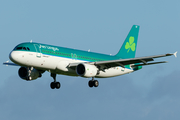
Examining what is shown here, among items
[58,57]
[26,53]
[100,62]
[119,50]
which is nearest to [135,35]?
[119,50]

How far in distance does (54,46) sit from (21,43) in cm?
429

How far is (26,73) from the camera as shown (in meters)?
54.0

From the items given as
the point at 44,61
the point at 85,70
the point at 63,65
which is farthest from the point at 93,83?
the point at 44,61

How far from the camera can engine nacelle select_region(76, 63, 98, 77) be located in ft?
169

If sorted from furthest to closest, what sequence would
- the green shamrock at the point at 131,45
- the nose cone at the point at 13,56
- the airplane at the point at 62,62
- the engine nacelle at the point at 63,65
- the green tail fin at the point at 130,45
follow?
1. the green shamrock at the point at 131,45
2. the green tail fin at the point at 130,45
3. the engine nacelle at the point at 63,65
4. the airplane at the point at 62,62
5. the nose cone at the point at 13,56

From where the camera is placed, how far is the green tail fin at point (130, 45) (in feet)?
209

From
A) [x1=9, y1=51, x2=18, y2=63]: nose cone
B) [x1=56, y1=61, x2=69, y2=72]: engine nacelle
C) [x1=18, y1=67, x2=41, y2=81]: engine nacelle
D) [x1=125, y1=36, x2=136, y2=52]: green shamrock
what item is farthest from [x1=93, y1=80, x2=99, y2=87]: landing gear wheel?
[x1=9, y1=51, x2=18, y2=63]: nose cone

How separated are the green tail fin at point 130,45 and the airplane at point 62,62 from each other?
4572 mm

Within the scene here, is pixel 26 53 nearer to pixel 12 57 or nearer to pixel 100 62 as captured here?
pixel 12 57

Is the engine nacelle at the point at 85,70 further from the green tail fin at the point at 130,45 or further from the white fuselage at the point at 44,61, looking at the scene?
the green tail fin at the point at 130,45

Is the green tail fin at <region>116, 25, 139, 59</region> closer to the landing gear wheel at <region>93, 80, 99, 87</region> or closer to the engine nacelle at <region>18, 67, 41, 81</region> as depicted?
the landing gear wheel at <region>93, 80, 99, 87</region>

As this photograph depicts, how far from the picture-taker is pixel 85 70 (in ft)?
168

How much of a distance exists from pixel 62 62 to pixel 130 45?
58.4ft

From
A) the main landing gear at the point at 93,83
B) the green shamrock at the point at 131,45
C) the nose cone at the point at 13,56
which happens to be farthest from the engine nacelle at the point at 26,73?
the green shamrock at the point at 131,45
